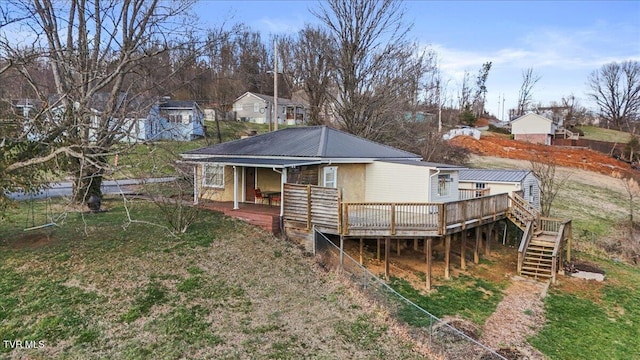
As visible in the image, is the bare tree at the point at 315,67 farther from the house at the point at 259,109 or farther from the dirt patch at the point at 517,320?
the dirt patch at the point at 517,320

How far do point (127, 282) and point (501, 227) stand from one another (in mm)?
17803

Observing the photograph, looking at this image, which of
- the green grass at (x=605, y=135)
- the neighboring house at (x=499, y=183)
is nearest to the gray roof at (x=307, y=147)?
the neighboring house at (x=499, y=183)

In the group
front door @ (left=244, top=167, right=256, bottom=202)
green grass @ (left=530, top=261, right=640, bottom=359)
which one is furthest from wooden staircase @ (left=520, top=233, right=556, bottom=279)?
front door @ (left=244, top=167, right=256, bottom=202)

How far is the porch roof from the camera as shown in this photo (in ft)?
49.6

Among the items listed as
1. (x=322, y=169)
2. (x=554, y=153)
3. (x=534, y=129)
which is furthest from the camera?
(x=534, y=129)

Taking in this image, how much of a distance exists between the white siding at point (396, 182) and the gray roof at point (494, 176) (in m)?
6.67

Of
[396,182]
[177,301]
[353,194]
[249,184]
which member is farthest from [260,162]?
[177,301]

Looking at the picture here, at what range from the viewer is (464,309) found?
1295 centimetres

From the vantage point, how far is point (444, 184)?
17.9 metres

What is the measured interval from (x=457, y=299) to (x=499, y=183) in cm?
958

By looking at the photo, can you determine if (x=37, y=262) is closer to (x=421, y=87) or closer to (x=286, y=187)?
(x=286, y=187)

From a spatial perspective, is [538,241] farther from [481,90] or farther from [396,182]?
[481,90]

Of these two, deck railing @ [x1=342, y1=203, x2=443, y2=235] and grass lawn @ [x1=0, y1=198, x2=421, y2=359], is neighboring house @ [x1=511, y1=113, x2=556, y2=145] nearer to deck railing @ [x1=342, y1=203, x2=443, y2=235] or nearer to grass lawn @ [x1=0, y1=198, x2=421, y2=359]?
deck railing @ [x1=342, y1=203, x2=443, y2=235]

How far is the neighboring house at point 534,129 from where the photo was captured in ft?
188
